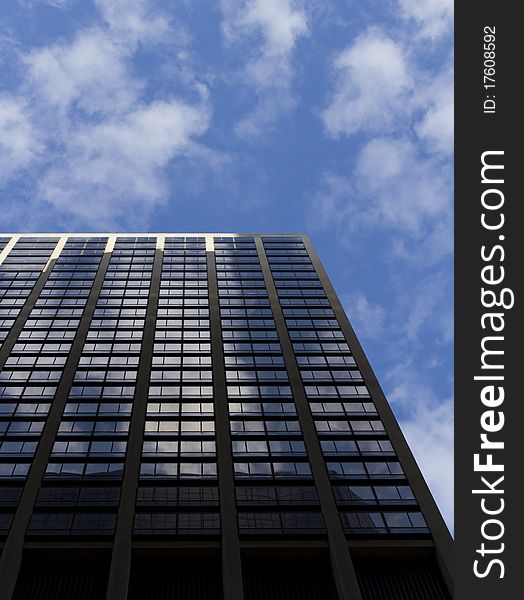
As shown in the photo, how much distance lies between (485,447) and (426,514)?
16949 millimetres

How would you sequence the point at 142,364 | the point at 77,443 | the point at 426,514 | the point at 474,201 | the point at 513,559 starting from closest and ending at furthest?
the point at 513,559 → the point at 474,201 → the point at 426,514 → the point at 77,443 → the point at 142,364

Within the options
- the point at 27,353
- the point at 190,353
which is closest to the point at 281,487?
the point at 190,353

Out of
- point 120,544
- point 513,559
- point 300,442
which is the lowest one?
point 513,559

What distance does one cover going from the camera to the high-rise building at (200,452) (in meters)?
32.9

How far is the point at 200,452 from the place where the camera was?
4038cm

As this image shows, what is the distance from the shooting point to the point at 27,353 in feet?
169

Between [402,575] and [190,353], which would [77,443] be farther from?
[402,575]

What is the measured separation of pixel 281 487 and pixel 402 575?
28.2 feet

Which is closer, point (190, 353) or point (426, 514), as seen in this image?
point (426, 514)

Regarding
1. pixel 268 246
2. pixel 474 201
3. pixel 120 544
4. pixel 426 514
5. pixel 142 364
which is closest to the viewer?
pixel 474 201

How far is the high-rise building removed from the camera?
1297 inches

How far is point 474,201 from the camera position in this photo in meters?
21.6

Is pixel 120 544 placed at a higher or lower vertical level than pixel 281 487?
lower

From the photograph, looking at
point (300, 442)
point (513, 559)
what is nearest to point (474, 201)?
point (513, 559)
